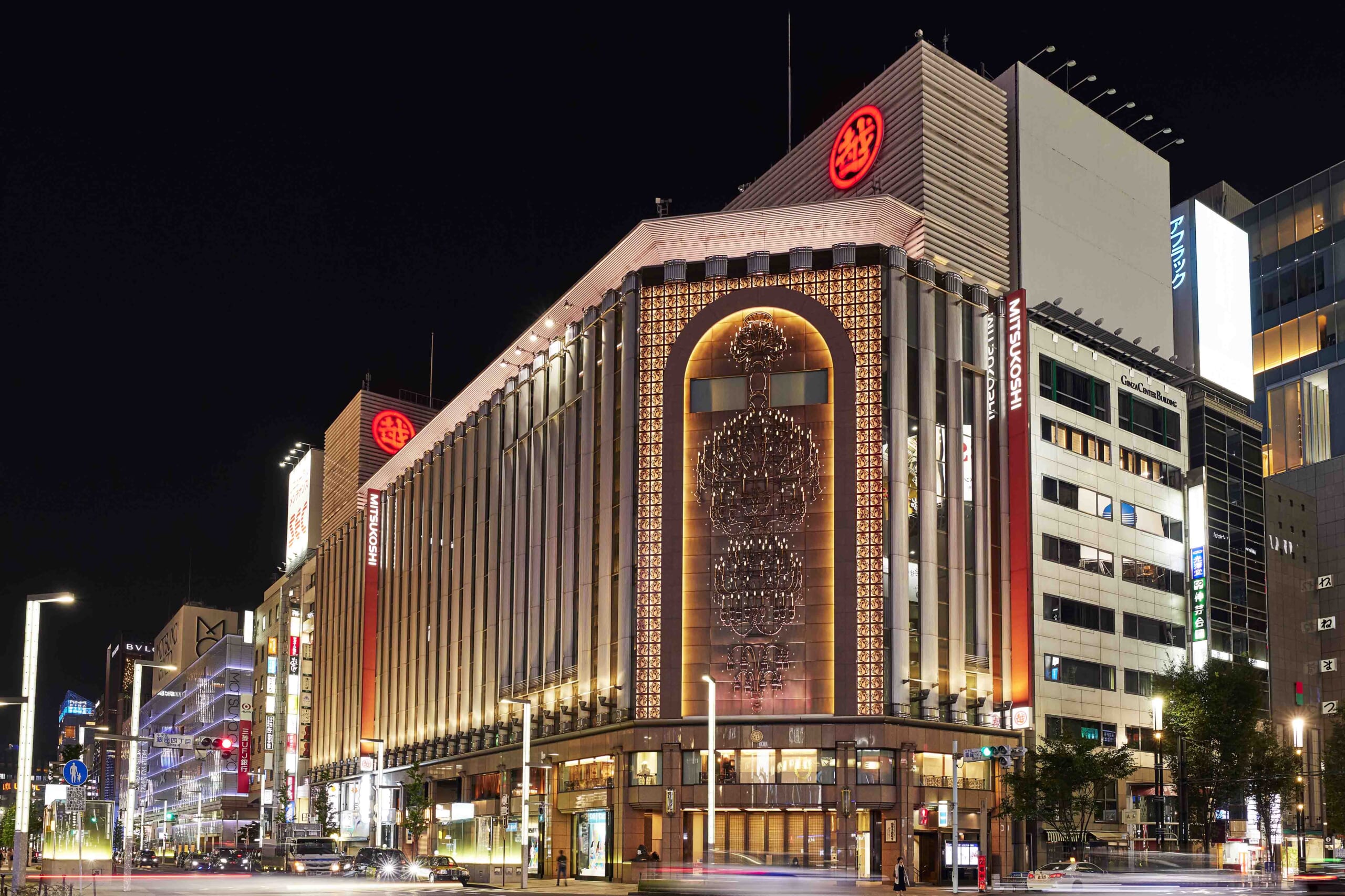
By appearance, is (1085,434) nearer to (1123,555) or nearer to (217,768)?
(1123,555)

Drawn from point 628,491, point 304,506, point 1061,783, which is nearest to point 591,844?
point 628,491

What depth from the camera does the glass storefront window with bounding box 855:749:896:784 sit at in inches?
2522

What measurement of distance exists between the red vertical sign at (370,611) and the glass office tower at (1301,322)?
2811 inches

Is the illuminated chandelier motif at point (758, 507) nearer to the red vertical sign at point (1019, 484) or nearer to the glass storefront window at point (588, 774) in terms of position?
the glass storefront window at point (588, 774)

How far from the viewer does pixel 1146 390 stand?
84062 millimetres

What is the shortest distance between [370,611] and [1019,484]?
60.4 metres

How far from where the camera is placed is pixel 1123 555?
3142 inches

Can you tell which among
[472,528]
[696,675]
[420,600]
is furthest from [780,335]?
[420,600]

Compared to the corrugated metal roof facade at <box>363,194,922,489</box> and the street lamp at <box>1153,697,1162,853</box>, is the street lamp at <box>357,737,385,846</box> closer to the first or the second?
the corrugated metal roof facade at <box>363,194,922,489</box>

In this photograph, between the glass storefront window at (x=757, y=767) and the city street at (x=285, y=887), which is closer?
the city street at (x=285, y=887)

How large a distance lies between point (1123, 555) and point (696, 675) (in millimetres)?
27281

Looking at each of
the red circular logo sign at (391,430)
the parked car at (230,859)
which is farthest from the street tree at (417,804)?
the red circular logo sign at (391,430)

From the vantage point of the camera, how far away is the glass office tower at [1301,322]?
372 feet

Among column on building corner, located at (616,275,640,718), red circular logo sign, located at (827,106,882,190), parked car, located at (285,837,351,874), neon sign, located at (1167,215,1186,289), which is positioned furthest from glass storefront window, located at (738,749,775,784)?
neon sign, located at (1167,215,1186,289)
